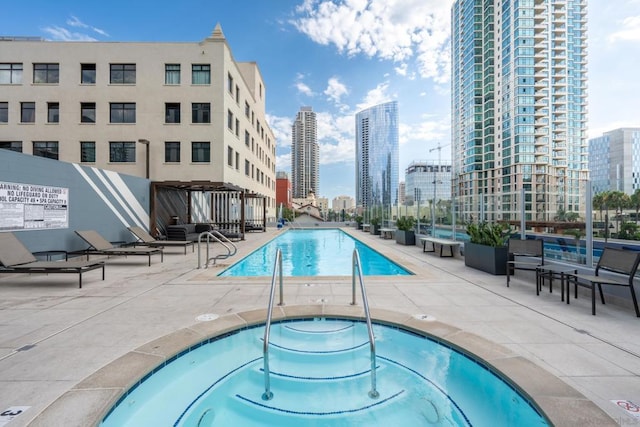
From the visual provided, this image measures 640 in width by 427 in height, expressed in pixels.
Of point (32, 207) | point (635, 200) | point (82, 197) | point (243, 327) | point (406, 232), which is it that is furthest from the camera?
point (406, 232)

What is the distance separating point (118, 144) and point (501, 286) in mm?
21799

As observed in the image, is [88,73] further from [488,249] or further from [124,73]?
[488,249]

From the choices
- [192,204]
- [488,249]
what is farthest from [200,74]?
[488,249]

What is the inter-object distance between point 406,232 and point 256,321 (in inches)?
458

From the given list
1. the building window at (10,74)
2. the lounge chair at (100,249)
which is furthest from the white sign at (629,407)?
the building window at (10,74)

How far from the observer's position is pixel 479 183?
79.4 metres

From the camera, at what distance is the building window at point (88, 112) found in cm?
1906

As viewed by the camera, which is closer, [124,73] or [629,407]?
[629,407]

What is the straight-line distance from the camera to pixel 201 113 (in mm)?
18922

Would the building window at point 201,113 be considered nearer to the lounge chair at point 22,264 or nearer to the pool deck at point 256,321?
the lounge chair at point 22,264

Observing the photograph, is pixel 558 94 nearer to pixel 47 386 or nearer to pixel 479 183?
pixel 479 183

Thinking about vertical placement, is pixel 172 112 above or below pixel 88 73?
below

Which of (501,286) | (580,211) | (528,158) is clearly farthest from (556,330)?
(528,158)

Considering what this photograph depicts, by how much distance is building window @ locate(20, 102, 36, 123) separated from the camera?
19172 millimetres
